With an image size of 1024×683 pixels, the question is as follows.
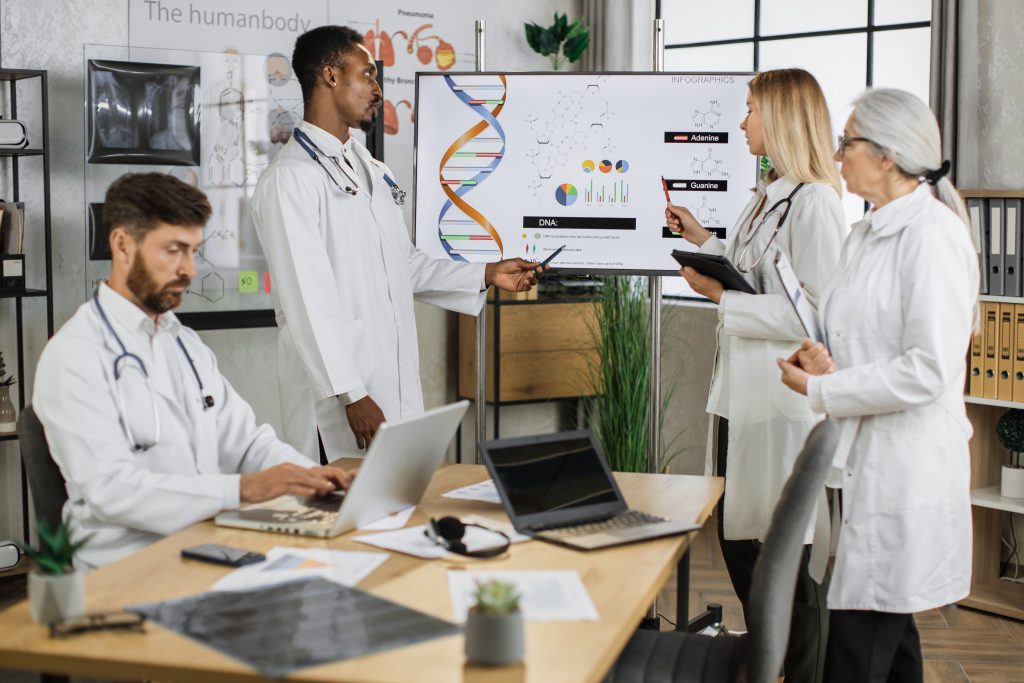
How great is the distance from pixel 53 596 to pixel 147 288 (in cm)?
78

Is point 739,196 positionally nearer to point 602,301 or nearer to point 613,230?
point 613,230

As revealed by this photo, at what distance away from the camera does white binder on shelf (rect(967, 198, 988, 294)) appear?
4.00m

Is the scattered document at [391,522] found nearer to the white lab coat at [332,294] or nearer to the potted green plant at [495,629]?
the potted green plant at [495,629]

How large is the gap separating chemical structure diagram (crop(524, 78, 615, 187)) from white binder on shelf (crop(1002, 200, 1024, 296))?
4.51 feet

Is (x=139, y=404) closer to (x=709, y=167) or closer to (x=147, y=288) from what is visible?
(x=147, y=288)

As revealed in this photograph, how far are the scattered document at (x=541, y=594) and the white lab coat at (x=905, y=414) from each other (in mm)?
855

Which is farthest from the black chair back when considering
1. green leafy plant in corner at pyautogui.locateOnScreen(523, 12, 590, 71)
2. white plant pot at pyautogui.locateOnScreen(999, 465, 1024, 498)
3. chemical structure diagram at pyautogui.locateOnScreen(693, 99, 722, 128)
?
green leafy plant in corner at pyautogui.locateOnScreen(523, 12, 590, 71)

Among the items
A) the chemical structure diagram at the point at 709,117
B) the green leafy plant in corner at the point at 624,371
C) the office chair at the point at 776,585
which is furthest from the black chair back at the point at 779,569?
the green leafy plant in corner at the point at 624,371

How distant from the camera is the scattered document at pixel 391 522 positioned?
2164mm

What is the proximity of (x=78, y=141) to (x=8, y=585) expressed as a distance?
5.70 ft

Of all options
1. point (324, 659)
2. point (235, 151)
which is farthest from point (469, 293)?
point (324, 659)

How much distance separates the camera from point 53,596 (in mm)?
1615

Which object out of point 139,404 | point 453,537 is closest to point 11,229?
point 139,404

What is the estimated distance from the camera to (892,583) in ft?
8.00
